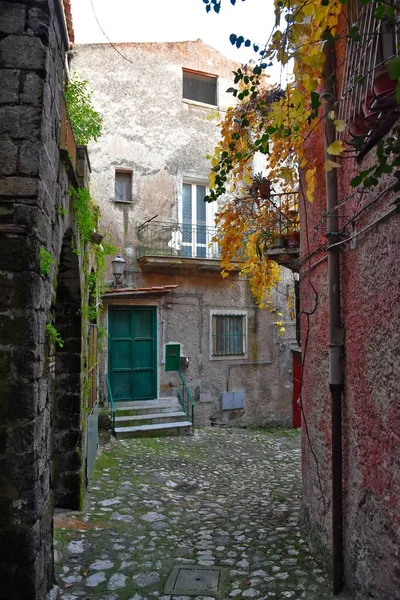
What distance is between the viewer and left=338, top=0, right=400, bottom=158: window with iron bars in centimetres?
241

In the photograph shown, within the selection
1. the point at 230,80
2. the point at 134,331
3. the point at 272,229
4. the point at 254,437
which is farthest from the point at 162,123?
the point at 254,437

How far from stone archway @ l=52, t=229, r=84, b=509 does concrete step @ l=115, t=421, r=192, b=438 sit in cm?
356

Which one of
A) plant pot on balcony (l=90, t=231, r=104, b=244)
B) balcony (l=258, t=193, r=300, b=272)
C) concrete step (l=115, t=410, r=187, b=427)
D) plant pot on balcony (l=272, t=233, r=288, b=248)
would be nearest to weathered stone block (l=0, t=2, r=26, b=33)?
plant pot on balcony (l=90, t=231, r=104, b=244)

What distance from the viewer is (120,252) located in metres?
10.7

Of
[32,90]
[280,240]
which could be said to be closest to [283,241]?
[280,240]

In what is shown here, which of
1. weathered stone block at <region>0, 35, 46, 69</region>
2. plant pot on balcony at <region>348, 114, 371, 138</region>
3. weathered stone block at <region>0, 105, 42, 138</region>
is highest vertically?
weathered stone block at <region>0, 35, 46, 69</region>

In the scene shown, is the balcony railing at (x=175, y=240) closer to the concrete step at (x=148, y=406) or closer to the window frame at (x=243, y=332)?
the window frame at (x=243, y=332)

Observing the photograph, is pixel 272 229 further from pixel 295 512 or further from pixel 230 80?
pixel 230 80

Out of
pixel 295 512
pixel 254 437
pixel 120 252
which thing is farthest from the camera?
pixel 120 252

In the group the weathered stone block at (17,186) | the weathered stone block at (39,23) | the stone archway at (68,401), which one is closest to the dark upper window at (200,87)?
the stone archway at (68,401)

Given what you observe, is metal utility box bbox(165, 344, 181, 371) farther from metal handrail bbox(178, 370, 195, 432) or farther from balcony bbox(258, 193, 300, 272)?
balcony bbox(258, 193, 300, 272)

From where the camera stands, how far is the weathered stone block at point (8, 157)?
3.11m

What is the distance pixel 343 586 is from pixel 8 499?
2.54 m

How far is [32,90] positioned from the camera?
3174 millimetres
